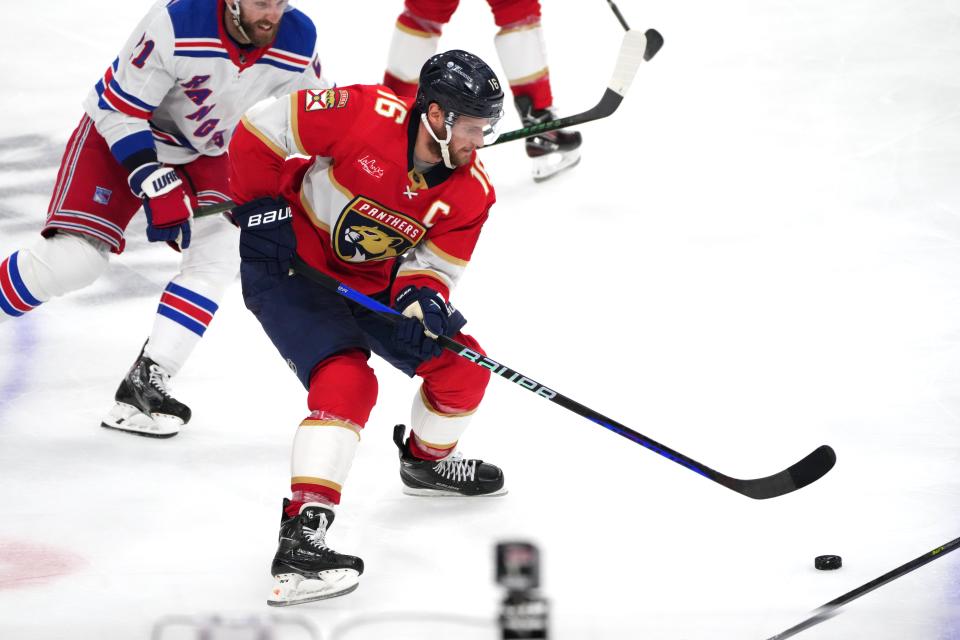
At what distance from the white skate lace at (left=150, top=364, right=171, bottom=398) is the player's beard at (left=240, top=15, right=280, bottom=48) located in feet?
2.70

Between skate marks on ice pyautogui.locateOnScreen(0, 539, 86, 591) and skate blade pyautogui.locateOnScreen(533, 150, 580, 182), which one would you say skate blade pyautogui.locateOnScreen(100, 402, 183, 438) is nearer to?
skate marks on ice pyautogui.locateOnScreen(0, 539, 86, 591)

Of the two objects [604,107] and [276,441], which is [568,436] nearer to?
[276,441]

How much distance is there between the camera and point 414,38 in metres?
4.42

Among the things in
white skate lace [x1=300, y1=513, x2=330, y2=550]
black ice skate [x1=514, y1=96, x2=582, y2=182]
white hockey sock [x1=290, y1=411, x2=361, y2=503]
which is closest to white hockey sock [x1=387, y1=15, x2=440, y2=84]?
black ice skate [x1=514, y1=96, x2=582, y2=182]

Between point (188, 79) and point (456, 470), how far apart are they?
114 cm

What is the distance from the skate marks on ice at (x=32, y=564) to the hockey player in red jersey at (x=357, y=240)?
0.45m

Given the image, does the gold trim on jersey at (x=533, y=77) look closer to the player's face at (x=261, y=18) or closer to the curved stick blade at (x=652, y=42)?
the curved stick blade at (x=652, y=42)

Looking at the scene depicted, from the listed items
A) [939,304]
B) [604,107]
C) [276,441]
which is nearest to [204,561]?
[276,441]

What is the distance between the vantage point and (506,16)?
4391mm

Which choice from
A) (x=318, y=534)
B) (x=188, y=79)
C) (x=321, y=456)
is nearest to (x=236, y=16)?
(x=188, y=79)

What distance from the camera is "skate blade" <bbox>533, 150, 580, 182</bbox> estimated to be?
459cm

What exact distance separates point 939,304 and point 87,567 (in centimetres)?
252

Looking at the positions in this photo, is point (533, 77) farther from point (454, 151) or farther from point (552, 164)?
Answer: point (454, 151)

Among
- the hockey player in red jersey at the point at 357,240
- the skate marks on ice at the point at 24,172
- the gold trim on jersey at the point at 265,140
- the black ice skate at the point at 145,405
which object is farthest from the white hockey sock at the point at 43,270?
the skate marks on ice at the point at 24,172
